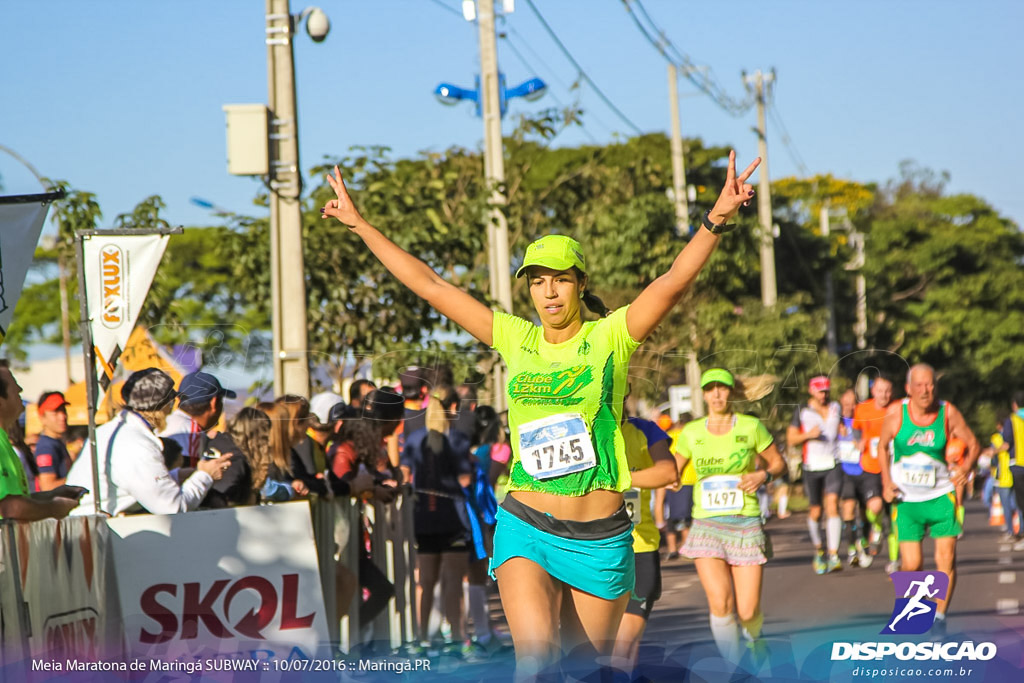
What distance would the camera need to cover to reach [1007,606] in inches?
444

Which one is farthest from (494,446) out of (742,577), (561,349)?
(561,349)

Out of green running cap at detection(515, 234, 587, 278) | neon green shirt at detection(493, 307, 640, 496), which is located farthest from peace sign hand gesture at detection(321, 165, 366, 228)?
neon green shirt at detection(493, 307, 640, 496)

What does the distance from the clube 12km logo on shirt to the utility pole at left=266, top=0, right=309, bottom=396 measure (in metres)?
4.39

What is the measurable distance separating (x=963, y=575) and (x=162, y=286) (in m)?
8.04

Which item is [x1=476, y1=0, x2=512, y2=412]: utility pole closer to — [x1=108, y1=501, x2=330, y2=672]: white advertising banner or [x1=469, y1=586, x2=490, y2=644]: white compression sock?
[x1=469, y1=586, x2=490, y2=644]: white compression sock

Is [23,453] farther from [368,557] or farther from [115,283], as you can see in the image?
[368,557]

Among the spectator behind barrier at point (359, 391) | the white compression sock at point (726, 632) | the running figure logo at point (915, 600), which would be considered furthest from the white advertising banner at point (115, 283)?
the running figure logo at point (915, 600)

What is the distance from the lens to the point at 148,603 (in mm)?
6891

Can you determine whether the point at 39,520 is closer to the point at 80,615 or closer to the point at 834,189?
the point at 80,615

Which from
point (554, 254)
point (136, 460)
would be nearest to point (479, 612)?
point (136, 460)

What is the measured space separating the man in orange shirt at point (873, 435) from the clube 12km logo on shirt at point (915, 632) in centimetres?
452

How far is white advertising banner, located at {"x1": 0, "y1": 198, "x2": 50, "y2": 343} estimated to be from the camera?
20.1ft

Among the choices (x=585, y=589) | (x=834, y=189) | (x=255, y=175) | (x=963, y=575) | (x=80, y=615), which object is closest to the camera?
(x=585, y=589)

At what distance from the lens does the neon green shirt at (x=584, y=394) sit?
5.07 meters
